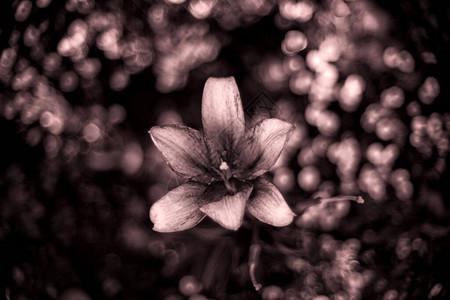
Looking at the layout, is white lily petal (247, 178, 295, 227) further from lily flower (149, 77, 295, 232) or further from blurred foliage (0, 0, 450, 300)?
blurred foliage (0, 0, 450, 300)

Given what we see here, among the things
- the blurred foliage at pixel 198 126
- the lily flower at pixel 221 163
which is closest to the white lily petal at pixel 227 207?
the lily flower at pixel 221 163

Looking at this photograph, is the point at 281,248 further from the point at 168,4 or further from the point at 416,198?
the point at 168,4

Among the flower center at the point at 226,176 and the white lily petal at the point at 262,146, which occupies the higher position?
the white lily petal at the point at 262,146

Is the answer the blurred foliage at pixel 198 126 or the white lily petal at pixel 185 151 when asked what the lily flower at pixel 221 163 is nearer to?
the white lily petal at pixel 185 151

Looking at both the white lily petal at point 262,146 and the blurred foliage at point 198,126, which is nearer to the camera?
the white lily petal at point 262,146

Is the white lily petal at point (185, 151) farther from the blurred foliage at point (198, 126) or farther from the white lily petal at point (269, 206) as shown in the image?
the blurred foliage at point (198, 126)

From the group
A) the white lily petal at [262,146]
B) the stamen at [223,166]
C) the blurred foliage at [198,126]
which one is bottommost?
the blurred foliage at [198,126]

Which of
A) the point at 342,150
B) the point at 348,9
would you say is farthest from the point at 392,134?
the point at 348,9
